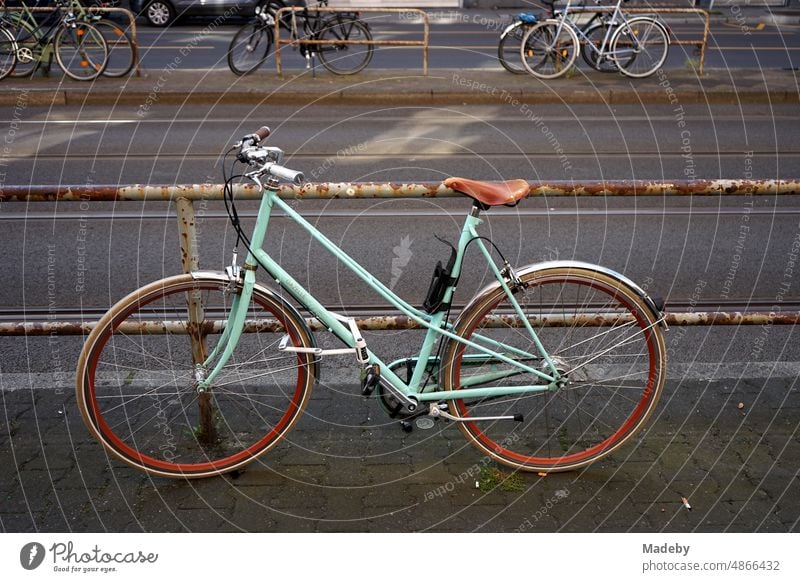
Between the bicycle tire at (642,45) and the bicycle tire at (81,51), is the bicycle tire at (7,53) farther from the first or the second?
the bicycle tire at (642,45)

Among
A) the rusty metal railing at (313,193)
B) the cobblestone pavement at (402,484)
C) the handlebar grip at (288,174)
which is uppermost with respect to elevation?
the handlebar grip at (288,174)

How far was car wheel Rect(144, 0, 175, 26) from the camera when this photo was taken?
20266mm

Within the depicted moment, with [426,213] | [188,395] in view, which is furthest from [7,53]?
[188,395]

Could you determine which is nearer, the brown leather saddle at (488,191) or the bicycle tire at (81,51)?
the brown leather saddle at (488,191)

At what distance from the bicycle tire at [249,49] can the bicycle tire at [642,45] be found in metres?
5.42

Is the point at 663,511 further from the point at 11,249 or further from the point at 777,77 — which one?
the point at 777,77

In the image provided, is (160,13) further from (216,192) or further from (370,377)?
(370,377)

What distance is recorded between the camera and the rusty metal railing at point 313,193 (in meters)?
3.23

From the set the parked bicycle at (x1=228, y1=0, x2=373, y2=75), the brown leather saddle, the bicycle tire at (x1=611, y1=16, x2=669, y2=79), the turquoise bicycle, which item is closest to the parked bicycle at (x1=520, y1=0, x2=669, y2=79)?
the bicycle tire at (x1=611, y1=16, x2=669, y2=79)

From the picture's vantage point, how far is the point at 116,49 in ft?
40.7

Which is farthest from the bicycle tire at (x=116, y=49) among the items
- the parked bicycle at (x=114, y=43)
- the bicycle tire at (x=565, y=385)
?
the bicycle tire at (x=565, y=385)

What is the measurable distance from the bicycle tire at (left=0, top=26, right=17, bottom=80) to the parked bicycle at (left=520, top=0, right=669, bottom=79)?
298 inches

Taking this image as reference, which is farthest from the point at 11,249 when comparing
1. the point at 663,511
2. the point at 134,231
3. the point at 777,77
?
the point at 777,77

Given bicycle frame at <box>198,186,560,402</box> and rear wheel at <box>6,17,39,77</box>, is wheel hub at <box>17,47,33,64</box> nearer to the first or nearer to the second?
rear wheel at <box>6,17,39,77</box>
